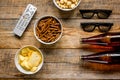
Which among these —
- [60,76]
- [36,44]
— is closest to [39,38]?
[36,44]

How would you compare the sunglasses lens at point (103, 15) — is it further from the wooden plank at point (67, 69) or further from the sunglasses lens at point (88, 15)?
the wooden plank at point (67, 69)

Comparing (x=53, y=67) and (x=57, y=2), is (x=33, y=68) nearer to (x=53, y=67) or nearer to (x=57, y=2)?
(x=53, y=67)

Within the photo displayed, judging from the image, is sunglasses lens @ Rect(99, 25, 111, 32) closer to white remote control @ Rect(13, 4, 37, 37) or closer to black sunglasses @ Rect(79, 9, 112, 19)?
black sunglasses @ Rect(79, 9, 112, 19)

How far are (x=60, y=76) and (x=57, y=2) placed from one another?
0.25m

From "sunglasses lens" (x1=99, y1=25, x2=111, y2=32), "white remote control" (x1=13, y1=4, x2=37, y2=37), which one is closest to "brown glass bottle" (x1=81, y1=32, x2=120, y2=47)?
"sunglasses lens" (x1=99, y1=25, x2=111, y2=32)

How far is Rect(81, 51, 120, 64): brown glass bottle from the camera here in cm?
127

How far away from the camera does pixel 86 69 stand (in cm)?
131

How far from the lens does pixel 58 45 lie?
4.34 ft

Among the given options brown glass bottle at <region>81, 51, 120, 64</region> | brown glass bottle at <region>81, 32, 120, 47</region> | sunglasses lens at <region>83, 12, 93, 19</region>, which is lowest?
brown glass bottle at <region>81, 51, 120, 64</region>

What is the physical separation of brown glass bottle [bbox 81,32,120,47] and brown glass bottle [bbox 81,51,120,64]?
31 mm

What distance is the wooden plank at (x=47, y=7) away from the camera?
4.39 feet

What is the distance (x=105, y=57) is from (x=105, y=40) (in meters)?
0.06

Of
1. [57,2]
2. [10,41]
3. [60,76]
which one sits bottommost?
[60,76]

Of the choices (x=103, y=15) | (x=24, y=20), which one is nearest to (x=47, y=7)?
(x=24, y=20)
